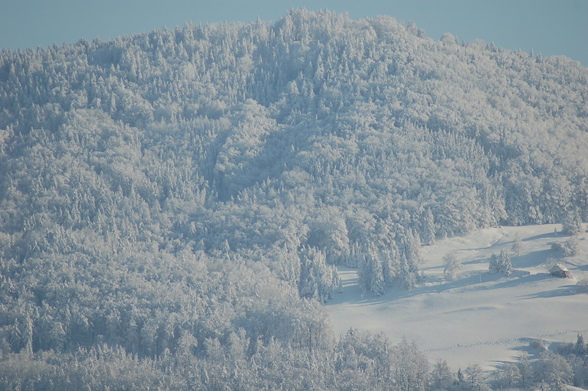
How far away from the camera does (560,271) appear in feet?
498

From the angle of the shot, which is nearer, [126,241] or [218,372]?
[218,372]

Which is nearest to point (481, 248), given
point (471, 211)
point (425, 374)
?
point (471, 211)

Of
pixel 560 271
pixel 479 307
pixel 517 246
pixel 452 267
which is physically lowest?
pixel 479 307

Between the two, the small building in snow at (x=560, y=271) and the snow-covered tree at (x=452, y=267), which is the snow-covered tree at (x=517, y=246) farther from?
the snow-covered tree at (x=452, y=267)

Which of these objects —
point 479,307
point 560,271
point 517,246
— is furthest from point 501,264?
point 479,307

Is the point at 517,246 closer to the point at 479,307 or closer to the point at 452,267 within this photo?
the point at 452,267

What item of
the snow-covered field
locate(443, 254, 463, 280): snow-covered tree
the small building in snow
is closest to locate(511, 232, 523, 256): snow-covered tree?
the snow-covered field

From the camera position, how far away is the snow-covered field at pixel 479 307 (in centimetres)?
13312

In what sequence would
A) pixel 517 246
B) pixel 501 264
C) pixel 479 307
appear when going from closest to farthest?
1. pixel 479 307
2. pixel 501 264
3. pixel 517 246

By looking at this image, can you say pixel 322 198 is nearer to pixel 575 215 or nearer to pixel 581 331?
pixel 575 215

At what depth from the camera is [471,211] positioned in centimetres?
18250

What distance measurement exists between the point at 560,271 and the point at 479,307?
19.0 m

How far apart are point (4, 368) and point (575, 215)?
12143 centimetres

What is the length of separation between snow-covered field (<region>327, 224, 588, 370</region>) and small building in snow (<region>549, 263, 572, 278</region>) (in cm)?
127
